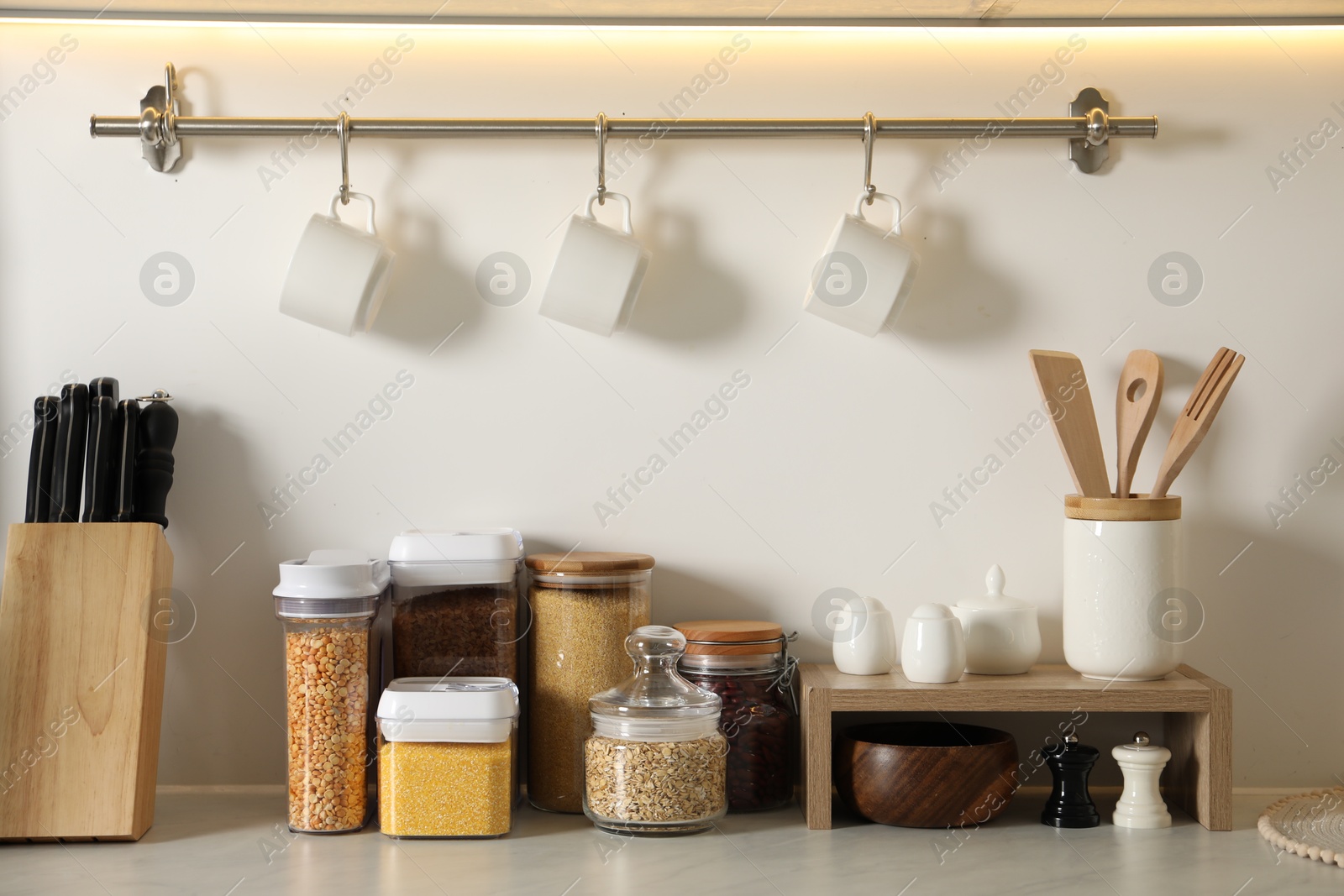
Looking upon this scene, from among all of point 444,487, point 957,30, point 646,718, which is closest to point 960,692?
point 646,718

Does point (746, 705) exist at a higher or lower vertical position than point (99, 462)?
lower

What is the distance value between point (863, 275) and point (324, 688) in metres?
0.61

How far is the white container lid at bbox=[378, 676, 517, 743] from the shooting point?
2.97 feet

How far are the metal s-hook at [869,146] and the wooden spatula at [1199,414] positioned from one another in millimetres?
355

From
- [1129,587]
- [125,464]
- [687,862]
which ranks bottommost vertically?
[687,862]

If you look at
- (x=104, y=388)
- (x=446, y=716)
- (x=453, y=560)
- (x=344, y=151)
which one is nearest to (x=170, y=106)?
(x=344, y=151)

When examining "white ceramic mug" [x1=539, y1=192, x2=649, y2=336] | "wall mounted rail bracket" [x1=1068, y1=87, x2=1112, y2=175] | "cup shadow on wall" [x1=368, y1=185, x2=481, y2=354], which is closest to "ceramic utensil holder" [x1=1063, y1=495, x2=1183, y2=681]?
"wall mounted rail bracket" [x1=1068, y1=87, x2=1112, y2=175]

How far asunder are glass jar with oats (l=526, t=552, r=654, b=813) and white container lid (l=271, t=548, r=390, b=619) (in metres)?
0.15

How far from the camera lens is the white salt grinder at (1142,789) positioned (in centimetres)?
97

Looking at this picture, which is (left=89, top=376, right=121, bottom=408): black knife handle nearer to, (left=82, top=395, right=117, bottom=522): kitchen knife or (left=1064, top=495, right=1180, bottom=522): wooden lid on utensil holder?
(left=82, top=395, right=117, bottom=522): kitchen knife

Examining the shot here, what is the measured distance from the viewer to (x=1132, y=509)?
3.19 ft

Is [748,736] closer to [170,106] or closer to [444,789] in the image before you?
[444,789]

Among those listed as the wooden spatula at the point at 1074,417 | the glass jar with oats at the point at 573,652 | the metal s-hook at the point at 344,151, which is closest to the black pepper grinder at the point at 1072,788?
the wooden spatula at the point at 1074,417

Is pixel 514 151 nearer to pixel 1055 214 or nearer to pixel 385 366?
pixel 385 366
